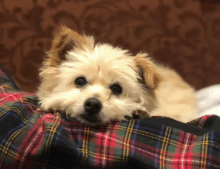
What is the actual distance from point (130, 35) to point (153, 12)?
0.22 metres

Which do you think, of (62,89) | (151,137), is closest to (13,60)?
(62,89)

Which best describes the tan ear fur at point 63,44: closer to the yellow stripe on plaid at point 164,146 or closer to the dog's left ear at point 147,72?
the dog's left ear at point 147,72

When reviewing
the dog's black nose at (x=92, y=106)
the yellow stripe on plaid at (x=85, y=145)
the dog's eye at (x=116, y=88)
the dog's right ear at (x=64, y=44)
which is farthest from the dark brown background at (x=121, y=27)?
the yellow stripe on plaid at (x=85, y=145)

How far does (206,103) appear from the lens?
1390 millimetres

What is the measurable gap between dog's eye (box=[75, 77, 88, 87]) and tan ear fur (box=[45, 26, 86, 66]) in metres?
0.16

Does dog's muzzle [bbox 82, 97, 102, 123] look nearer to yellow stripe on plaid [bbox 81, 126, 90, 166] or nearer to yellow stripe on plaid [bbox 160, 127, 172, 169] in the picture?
yellow stripe on plaid [bbox 81, 126, 90, 166]

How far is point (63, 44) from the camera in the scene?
96cm

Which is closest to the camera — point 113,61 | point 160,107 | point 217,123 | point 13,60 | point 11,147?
point 11,147

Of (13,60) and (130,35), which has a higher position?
(130,35)

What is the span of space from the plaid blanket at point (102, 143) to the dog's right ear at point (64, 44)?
1.02ft

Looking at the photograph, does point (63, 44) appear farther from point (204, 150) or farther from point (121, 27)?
point (204, 150)

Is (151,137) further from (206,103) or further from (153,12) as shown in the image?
(153,12)

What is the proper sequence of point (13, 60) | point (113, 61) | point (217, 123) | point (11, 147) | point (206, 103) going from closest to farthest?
point (11, 147)
point (217, 123)
point (113, 61)
point (206, 103)
point (13, 60)

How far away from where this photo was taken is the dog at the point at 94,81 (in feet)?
2.86
